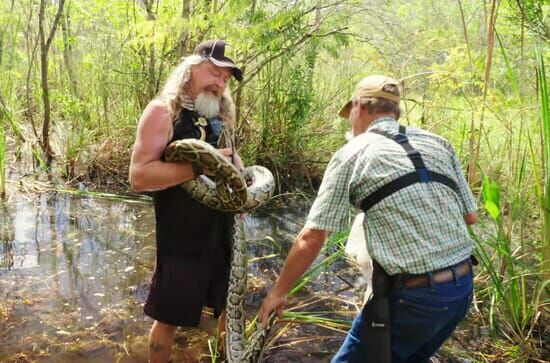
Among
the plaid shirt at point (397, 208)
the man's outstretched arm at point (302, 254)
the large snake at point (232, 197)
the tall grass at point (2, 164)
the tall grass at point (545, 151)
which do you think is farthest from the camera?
the tall grass at point (2, 164)

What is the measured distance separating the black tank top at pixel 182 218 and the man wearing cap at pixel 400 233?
66 centimetres

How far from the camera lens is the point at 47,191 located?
6.77 meters

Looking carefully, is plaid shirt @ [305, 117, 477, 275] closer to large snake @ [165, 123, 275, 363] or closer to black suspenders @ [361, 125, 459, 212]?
black suspenders @ [361, 125, 459, 212]

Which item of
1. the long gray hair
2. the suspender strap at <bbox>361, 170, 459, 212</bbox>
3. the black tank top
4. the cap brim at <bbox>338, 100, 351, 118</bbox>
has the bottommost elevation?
the black tank top

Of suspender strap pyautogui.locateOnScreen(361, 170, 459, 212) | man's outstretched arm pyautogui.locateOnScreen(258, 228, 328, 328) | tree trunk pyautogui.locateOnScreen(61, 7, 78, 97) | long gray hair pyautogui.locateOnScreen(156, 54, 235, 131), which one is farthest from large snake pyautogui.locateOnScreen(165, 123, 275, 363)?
tree trunk pyautogui.locateOnScreen(61, 7, 78, 97)

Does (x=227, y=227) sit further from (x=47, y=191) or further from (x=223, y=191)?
(x=47, y=191)

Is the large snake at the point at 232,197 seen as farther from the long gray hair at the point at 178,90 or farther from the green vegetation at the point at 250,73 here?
the green vegetation at the point at 250,73

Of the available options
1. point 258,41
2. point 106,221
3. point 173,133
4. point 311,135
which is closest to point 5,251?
point 106,221

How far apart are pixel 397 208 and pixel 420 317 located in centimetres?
51

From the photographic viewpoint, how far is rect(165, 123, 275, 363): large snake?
2.62 m

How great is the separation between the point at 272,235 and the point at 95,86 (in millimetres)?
4192

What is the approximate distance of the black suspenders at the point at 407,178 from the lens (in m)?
2.15

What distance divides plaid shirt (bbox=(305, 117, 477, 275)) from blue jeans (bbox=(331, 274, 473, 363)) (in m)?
0.11

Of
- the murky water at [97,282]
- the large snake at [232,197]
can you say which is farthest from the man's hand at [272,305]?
the murky water at [97,282]
